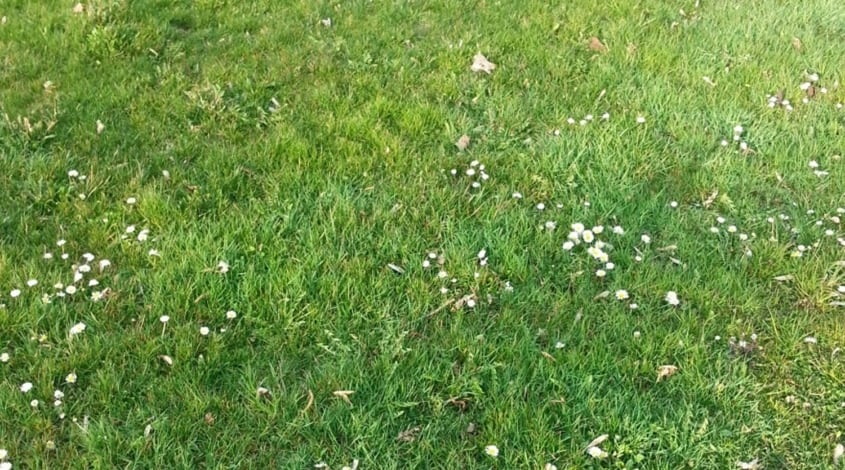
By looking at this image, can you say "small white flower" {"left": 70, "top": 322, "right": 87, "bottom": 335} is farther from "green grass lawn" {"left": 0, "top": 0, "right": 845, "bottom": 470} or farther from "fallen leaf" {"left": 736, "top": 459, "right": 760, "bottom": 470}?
"fallen leaf" {"left": 736, "top": 459, "right": 760, "bottom": 470}

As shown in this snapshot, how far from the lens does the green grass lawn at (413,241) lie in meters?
2.97

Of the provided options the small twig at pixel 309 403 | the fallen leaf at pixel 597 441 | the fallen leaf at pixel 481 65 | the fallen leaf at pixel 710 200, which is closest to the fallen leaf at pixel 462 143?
the fallen leaf at pixel 481 65

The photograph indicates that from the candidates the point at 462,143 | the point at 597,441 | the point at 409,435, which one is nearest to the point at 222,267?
the point at 409,435

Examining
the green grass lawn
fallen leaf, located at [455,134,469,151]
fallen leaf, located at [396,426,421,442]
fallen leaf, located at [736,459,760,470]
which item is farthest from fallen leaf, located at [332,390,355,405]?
fallen leaf, located at [455,134,469,151]

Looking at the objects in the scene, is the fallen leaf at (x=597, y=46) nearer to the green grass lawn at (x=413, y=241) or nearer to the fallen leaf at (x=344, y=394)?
the green grass lawn at (x=413, y=241)

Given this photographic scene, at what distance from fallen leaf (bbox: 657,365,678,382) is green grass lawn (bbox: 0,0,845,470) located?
1.0 inches

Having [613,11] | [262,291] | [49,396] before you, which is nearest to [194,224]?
[262,291]

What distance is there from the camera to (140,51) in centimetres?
521

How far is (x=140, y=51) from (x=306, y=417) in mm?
3301

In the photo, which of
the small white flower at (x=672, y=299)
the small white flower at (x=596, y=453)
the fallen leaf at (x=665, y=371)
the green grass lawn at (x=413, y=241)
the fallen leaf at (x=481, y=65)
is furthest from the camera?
the fallen leaf at (x=481, y=65)

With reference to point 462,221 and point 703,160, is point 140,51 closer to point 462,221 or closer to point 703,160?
point 462,221

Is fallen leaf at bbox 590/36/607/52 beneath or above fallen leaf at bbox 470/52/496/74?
above

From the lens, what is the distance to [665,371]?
3.19 m

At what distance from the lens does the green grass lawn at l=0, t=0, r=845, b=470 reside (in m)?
2.97
